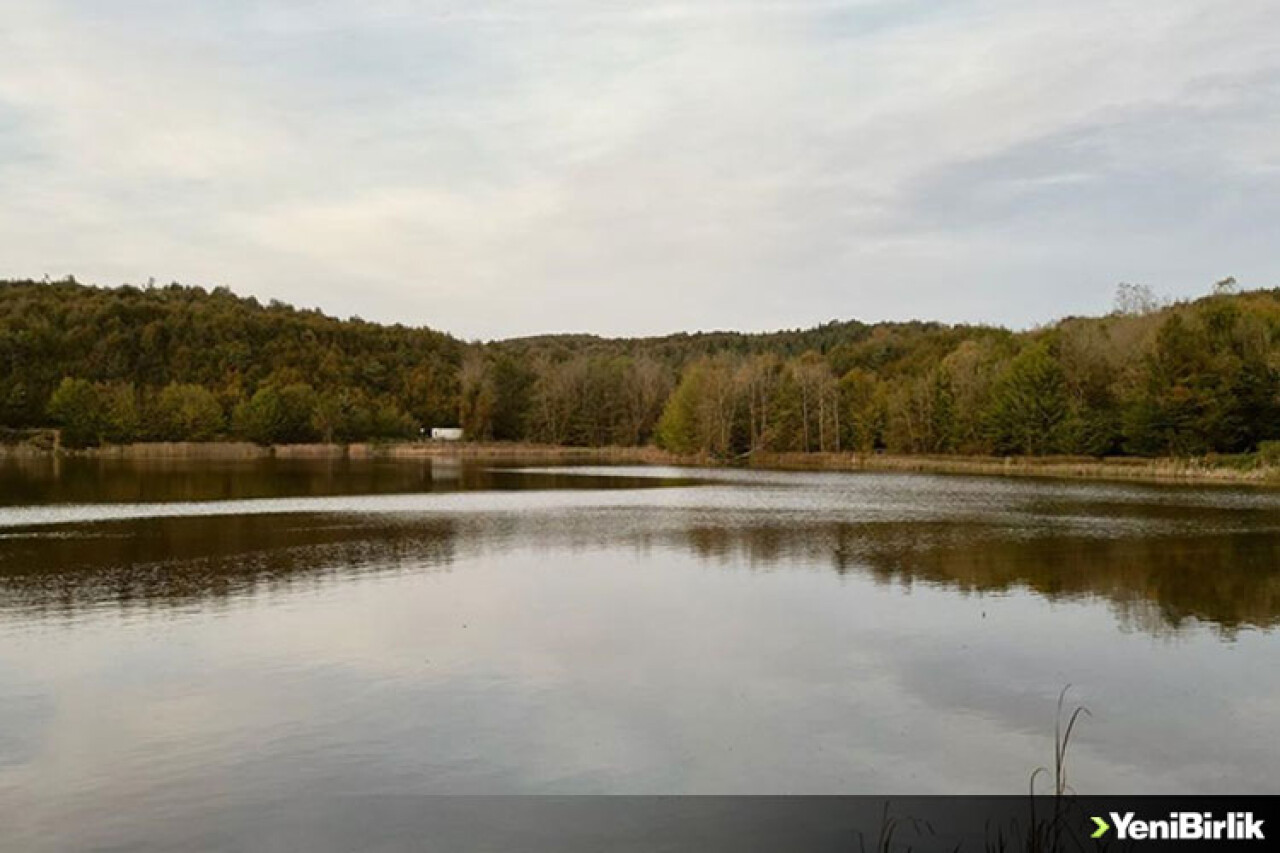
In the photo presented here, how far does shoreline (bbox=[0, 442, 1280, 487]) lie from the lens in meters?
51.8

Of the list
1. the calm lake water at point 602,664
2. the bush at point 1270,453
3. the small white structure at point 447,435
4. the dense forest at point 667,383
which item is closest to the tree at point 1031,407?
the dense forest at point 667,383

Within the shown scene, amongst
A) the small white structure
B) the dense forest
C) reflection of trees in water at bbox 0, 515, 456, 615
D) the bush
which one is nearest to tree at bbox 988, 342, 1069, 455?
the dense forest

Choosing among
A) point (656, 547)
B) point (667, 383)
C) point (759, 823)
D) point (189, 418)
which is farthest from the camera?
point (667, 383)

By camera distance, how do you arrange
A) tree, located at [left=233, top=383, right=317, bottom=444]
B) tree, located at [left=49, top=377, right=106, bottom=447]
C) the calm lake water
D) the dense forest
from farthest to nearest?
tree, located at [left=233, top=383, right=317, bottom=444]
tree, located at [left=49, top=377, right=106, bottom=447]
the dense forest
the calm lake water

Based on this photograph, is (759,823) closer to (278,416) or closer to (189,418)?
(278,416)

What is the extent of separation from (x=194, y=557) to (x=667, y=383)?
83501 millimetres

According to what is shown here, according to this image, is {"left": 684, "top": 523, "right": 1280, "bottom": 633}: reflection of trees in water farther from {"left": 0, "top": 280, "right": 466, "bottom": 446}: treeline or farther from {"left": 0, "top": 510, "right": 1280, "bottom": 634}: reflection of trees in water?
{"left": 0, "top": 280, "right": 466, "bottom": 446}: treeline

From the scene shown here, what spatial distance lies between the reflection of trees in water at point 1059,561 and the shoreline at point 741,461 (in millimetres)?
27678

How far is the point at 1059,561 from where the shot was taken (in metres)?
21.1

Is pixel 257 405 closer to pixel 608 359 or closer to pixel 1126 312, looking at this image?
pixel 608 359

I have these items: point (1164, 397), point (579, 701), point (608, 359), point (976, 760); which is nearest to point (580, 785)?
point (579, 701)

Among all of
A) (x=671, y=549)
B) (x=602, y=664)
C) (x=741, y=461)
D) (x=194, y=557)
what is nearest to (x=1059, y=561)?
(x=671, y=549)

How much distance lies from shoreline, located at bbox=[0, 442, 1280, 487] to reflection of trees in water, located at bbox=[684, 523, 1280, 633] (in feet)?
90.8

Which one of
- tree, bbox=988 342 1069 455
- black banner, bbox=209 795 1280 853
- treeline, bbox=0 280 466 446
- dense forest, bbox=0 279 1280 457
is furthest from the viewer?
treeline, bbox=0 280 466 446
